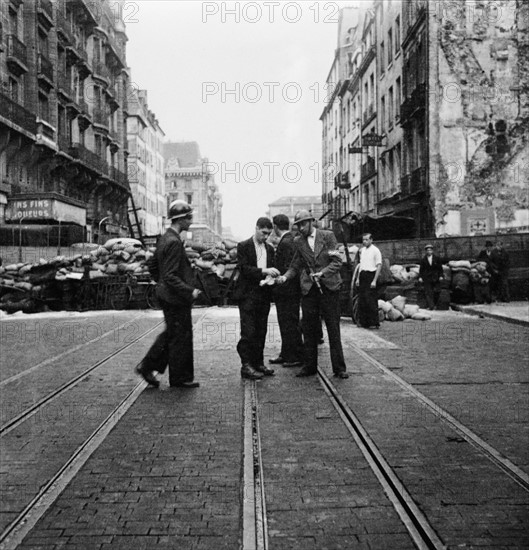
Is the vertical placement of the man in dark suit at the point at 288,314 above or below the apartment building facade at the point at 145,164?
below

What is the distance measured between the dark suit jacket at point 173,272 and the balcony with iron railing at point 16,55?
26.5 m

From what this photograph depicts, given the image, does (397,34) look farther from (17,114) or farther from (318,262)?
(318,262)

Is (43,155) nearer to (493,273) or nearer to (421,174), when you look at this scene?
(421,174)

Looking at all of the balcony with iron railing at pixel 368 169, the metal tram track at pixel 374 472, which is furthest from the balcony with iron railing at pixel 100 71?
the metal tram track at pixel 374 472

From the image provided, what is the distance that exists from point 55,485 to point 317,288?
166 inches

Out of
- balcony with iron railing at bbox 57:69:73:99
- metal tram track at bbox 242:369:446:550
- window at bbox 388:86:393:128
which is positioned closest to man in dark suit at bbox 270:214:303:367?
metal tram track at bbox 242:369:446:550

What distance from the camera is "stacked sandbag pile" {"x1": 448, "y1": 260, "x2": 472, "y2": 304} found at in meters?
18.6

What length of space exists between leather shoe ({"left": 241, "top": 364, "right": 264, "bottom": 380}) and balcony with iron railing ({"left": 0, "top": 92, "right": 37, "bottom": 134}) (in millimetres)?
Result: 24545

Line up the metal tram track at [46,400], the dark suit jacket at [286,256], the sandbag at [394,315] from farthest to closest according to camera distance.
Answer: the sandbag at [394,315]
the dark suit jacket at [286,256]
the metal tram track at [46,400]

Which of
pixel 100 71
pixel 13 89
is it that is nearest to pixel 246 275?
pixel 13 89

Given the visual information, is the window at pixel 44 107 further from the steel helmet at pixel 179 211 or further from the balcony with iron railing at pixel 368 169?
the steel helmet at pixel 179 211

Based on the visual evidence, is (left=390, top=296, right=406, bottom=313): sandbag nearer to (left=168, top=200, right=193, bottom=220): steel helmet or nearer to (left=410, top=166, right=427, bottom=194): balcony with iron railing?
(left=168, top=200, right=193, bottom=220): steel helmet

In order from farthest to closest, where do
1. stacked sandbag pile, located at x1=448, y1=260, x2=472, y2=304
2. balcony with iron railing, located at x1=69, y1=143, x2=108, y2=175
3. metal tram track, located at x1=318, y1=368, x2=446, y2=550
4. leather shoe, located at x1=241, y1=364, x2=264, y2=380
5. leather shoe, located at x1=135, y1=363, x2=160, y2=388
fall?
balcony with iron railing, located at x1=69, y1=143, x2=108, y2=175 → stacked sandbag pile, located at x1=448, y1=260, x2=472, y2=304 → leather shoe, located at x1=241, y1=364, x2=264, y2=380 → leather shoe, located at x1=135, y1=363, x2=160, y2=388 → metal tram track, located at x1=318, y1=368, x2=446, y2=550

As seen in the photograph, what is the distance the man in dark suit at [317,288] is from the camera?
7320 millimetres
